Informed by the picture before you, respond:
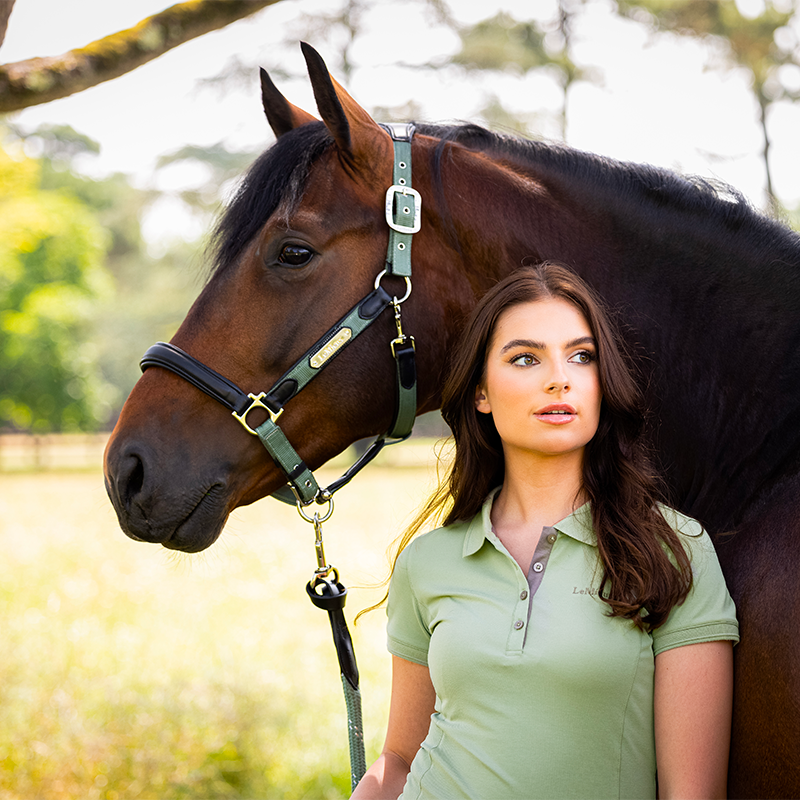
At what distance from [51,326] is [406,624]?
107ft

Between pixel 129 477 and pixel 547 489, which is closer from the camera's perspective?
pixel 547 489

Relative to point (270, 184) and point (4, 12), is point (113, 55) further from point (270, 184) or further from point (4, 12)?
point (270, 184)

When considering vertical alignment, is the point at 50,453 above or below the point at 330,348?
below

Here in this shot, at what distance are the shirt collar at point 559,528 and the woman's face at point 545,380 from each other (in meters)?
0.15

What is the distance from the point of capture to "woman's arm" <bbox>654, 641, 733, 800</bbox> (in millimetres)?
1544

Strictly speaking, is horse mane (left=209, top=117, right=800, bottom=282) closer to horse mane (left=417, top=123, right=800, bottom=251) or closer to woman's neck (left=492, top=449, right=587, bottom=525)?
horse mane (left=417, top=123, right=800, bottom=251)

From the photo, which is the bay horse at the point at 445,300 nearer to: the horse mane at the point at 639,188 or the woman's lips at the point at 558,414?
the horse mane at the point at 639,188

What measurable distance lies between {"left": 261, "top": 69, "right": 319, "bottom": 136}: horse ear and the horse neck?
0.67 meters

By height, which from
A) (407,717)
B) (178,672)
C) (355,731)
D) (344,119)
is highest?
(344,119)

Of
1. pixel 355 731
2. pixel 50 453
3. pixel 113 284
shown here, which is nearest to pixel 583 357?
pixel 355 731

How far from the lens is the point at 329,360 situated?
2203mm

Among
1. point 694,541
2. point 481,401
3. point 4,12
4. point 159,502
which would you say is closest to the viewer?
point 694,541

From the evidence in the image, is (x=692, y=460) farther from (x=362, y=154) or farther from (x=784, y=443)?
(x=362, y=154)

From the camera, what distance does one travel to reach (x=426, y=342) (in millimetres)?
2305
